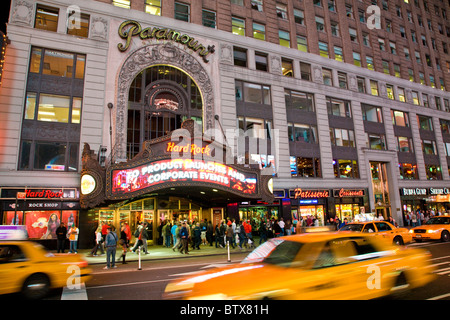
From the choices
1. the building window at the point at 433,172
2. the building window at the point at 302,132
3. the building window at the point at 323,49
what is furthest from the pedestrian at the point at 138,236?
the building window at the point at 433,172

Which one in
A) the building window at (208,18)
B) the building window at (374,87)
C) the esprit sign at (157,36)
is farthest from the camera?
the building window at (374,87)

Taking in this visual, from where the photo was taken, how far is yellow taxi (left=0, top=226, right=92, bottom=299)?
23.2ft

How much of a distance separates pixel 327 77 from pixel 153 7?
19.7m

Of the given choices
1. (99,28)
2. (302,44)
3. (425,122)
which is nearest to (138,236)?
(99,28)

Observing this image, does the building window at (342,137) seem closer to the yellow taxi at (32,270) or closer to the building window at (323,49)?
the building window at (323,49)

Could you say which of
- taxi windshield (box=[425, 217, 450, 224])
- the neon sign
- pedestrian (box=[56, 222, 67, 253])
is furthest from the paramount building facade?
taxi windshield (box=[425, 217, 450, 224])

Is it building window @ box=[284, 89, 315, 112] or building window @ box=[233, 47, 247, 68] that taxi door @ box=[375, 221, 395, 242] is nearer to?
building window @ box=[284, 89, 315, 112]

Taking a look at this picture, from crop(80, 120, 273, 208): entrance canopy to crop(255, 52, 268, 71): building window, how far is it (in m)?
13.1

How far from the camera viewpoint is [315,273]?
518 cm

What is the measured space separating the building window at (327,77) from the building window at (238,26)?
10.3 meters

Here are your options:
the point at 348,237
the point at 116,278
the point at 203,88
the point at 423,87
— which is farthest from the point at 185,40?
the point at 423,87

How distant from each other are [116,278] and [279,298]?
743 cm

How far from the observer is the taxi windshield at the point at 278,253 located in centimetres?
574

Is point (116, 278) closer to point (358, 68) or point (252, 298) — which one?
point (252, 298)
